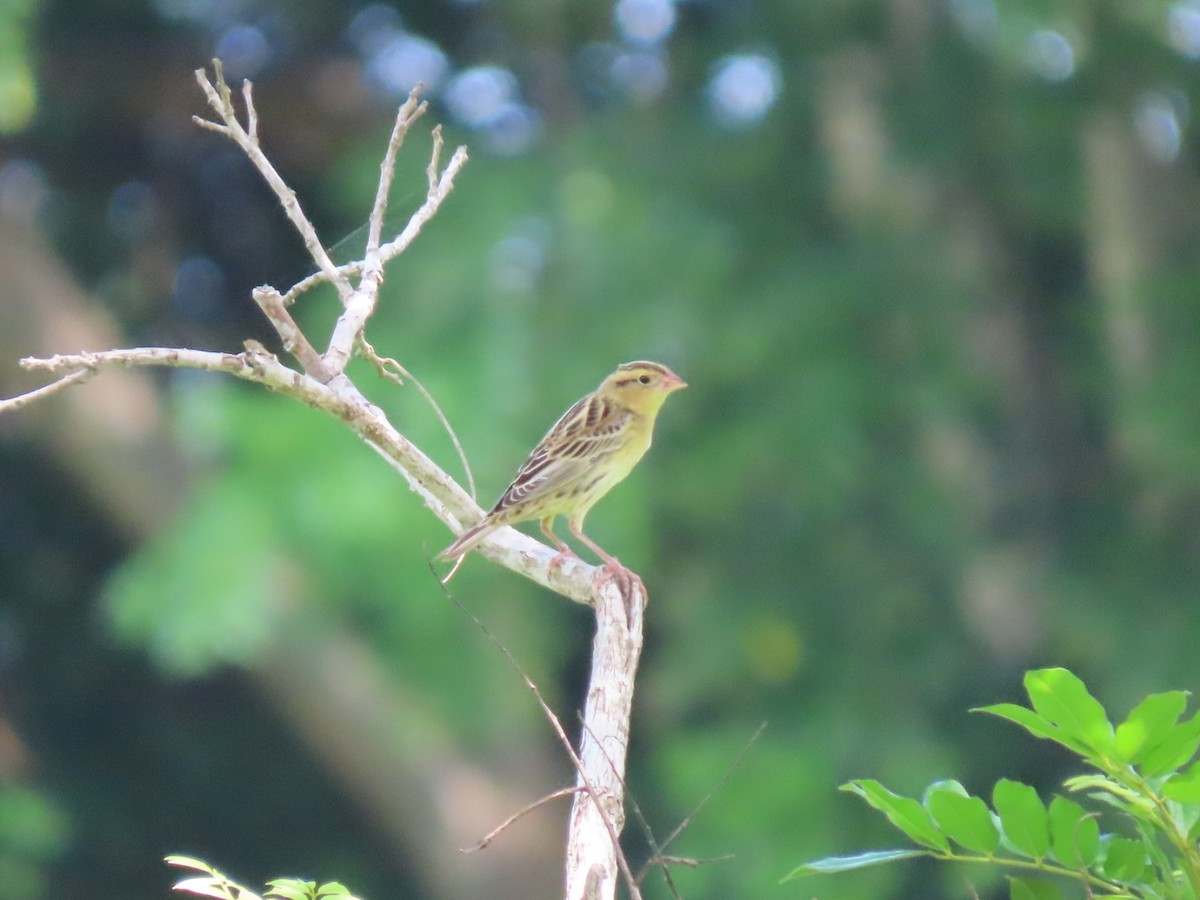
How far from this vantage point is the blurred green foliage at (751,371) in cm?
952

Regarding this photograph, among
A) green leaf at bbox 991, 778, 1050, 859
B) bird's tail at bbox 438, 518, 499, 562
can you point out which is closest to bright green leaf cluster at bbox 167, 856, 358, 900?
green leaf at bbox 991, 778, 1050, 859

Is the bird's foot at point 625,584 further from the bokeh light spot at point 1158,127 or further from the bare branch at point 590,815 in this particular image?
the bokeh light spot at point 1158,127

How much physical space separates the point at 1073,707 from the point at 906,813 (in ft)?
0.84

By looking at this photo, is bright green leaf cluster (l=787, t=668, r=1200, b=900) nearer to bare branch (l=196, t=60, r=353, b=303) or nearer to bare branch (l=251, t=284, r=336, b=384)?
bare branch (l=251, t=284, r=336, b=384)

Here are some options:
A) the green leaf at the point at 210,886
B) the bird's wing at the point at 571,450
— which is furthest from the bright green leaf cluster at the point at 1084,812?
the bird's wing at the point at 571,450

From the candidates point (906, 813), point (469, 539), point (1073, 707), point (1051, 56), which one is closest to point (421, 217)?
point (469, 539)

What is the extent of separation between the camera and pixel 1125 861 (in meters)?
2.03

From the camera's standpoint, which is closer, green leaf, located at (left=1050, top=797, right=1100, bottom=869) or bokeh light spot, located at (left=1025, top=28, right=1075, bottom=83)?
green leaf, located at (left=1050, top=797, right=1100, bottom=869)

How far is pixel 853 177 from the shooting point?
11391mm

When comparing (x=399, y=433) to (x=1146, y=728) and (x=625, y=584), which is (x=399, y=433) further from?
(x=1146, y=728)

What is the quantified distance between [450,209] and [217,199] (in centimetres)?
332

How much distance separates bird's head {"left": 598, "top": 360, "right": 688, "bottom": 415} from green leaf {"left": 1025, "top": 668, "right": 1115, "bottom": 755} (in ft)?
10.8

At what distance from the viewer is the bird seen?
478 centimetres

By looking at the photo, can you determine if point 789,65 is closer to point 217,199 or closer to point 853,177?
point 853,177
